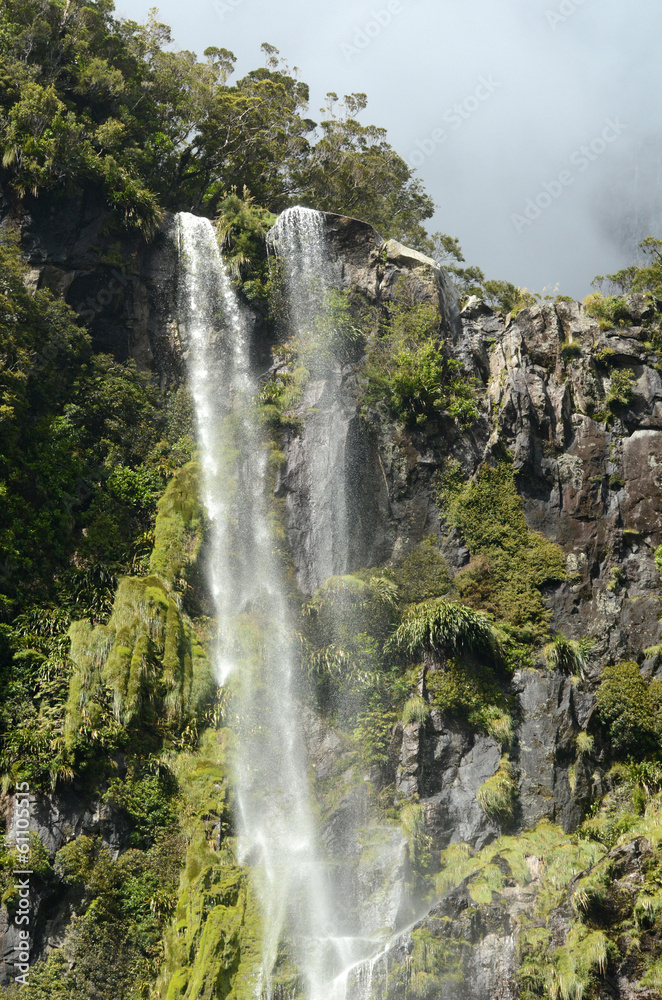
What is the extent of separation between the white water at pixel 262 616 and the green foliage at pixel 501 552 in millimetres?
2870

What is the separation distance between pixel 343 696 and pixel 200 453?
7458 millimetres

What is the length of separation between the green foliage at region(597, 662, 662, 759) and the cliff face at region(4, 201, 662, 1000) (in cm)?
33

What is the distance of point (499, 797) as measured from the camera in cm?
1473

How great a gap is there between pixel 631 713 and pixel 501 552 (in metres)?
4.42

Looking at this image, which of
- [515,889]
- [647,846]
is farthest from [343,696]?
[647,846]

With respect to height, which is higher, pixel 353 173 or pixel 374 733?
pixel 353 173

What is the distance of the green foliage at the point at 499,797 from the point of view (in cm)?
1471

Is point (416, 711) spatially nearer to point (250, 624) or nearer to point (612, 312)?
point (250, 624)

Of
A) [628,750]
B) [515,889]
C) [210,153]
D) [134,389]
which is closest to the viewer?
[515,889]

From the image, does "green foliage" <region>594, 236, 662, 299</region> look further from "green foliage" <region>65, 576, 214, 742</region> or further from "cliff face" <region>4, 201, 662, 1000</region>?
"green foliage" <region>65, 576, 214, 742</region>

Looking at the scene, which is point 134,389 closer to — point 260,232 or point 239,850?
point 260,232

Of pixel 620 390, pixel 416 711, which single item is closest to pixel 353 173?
pixel 620 390

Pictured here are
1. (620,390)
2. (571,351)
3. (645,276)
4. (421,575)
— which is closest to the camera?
(421,575)

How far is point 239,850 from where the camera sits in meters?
14.5
